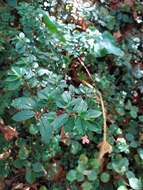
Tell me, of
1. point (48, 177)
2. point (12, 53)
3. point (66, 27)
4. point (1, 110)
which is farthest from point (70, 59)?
point (48, 177)

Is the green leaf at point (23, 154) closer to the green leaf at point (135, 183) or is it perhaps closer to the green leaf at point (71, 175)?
the green leaf at point (71, 175)

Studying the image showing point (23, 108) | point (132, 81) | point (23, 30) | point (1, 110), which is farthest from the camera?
point (132, 81)

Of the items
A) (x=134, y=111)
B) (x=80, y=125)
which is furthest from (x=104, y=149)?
(x=80, y=125)

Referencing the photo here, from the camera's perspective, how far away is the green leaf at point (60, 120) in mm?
1261

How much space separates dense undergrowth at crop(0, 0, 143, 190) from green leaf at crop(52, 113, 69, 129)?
0.05 metres

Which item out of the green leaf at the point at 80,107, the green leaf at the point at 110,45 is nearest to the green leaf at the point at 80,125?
the green leaf at the point at 80,107

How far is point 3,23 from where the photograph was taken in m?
1.66

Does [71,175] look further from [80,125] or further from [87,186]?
[80,125]

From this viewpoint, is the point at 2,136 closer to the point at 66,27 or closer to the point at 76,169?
the point at 76,169

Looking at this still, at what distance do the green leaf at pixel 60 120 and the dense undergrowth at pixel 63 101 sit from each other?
0.05 m

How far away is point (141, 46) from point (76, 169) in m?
0.70

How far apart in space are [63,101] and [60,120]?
0.26 feet

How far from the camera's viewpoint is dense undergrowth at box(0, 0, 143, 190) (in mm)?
1458

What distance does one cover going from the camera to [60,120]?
127cm
